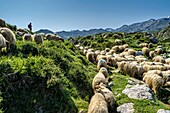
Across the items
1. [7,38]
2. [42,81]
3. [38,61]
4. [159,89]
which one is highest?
[7,38]

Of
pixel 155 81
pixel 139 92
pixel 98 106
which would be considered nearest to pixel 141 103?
pixel 139 92

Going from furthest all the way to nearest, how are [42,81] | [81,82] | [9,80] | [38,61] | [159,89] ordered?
[159,89]
[81,82]
[38,61]
[42,81]
[9,80]

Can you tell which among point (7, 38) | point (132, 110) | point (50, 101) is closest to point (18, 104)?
point (50, 101)

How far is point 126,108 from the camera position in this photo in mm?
13781

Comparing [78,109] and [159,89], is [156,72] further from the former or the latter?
[78,109]

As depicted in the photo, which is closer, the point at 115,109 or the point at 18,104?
the point at 18,104

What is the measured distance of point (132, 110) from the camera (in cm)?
1351

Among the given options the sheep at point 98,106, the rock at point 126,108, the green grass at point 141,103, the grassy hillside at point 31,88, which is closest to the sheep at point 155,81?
the green grass at point 141,103

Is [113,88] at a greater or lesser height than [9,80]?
lesser

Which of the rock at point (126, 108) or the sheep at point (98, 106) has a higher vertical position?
the sheep at point (98, 106)

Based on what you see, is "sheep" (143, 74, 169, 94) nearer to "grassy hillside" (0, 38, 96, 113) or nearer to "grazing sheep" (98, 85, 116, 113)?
"grazing sheep" (98, 85, 116, 113)

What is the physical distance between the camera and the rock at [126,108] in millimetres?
13484

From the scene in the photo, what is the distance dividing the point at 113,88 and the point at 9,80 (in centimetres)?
951

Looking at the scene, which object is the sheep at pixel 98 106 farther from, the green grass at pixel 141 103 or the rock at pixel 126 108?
the green grass at pixel 141 103
